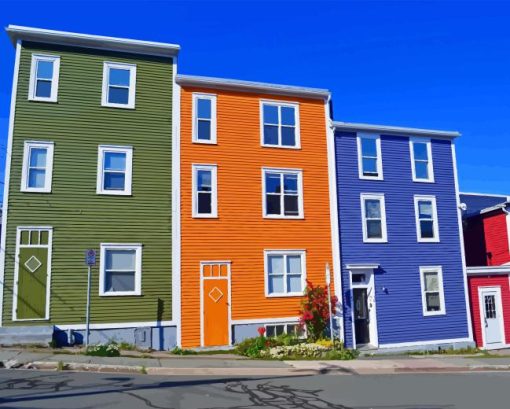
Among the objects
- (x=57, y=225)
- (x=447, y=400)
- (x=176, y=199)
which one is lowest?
(x=447, y=400)

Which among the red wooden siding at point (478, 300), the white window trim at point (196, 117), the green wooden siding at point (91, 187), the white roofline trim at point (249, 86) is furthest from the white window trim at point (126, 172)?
the red wooden siding at point (478, 300)

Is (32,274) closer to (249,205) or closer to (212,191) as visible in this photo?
(212,191)

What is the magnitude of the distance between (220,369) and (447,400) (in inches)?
238

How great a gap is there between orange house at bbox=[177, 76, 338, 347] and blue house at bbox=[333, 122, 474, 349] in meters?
1.17

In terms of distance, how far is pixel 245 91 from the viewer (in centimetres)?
1980

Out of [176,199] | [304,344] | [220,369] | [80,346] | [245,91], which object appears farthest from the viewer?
[245,91]

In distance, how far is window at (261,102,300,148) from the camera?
19922mm

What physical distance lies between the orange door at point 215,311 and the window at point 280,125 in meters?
6.23

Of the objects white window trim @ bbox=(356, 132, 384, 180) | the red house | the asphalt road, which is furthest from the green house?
the red house

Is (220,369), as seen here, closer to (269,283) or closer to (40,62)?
(269,283)

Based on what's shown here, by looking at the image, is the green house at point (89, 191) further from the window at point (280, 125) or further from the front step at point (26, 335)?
the window at point (280, 125)

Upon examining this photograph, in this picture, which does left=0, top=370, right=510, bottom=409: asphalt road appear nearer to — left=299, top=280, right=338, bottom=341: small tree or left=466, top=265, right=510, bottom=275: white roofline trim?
left=299, top=280, right=338, bottom=341: small tree

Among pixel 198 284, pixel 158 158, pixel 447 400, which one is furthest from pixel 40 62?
pixel 447 400

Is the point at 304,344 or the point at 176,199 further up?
the point at 176,199
